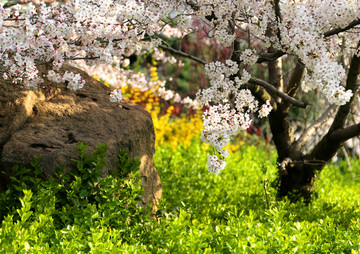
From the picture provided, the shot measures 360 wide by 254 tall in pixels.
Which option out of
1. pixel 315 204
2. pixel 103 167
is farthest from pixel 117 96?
pixel 315 204

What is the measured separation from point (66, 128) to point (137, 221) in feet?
3.84

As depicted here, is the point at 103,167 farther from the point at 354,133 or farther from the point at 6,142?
the point at 354,133

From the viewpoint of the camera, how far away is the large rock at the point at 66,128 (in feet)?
12.3

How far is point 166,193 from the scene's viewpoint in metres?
5.32

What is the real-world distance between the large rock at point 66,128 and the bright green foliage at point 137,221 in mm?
175

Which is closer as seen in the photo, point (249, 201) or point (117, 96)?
point (117, 96)

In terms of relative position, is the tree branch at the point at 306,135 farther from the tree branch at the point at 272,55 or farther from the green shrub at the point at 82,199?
the green shrub at the point at 82,199

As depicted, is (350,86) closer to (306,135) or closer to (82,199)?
(306,135)

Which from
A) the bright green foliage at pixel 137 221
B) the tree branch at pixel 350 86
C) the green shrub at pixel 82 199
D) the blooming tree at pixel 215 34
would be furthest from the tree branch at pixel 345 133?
the green shrub at pixel 82 199

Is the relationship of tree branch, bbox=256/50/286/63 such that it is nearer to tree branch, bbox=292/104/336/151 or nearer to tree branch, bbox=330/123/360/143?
tree branch, bbox=330/123/360/143

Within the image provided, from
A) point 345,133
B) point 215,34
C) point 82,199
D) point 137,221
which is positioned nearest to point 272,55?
point 215,34

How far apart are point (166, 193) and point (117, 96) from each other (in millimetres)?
1618

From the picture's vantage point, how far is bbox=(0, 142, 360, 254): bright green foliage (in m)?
2.84

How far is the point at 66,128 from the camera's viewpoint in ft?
13.5
